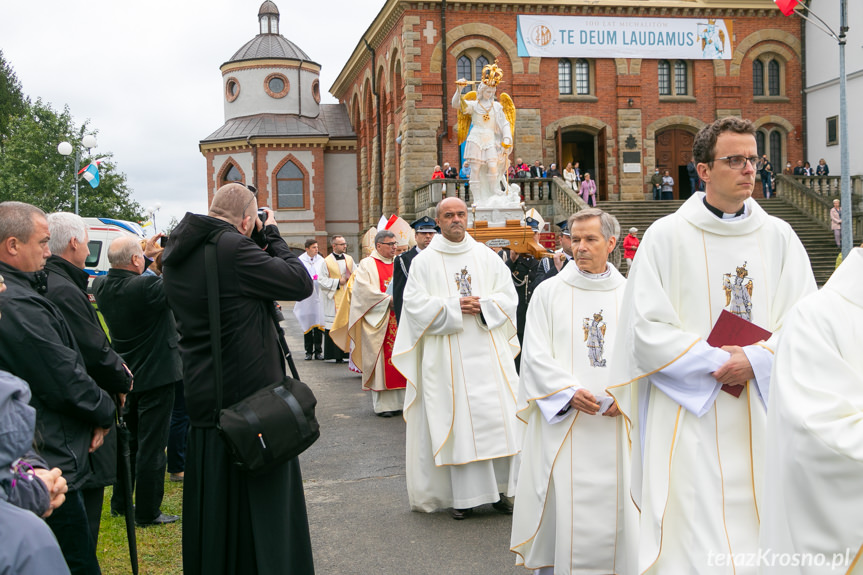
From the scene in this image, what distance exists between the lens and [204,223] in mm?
3957

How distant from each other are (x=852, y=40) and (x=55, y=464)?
3390cm

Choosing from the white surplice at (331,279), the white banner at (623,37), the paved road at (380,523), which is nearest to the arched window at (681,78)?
the white banner at (623,37)

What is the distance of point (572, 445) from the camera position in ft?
15.0

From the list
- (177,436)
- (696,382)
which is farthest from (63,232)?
(696,382)

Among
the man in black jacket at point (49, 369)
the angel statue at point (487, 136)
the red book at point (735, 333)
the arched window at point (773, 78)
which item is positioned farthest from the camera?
the arched window at point (773, 78)

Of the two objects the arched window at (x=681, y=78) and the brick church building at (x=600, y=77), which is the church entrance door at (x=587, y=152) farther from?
the arched window at (x=681, y=78)

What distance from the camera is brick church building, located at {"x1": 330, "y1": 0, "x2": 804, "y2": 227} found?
31406mm

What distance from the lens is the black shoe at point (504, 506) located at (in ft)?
20.4

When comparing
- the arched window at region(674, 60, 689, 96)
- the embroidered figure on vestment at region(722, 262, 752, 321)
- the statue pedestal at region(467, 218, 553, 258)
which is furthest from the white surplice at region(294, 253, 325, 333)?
the arched window at region(674, 60, 689, 96)

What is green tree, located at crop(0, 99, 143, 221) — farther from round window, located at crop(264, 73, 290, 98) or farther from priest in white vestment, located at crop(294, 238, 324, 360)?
priest in white vestment, located at crop(294, 238, 324, 360)

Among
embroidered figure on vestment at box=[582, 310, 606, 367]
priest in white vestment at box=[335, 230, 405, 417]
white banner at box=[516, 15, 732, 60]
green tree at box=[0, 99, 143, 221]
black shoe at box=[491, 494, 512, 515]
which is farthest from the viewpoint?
green tree at box=[0, 99, 143, 221]

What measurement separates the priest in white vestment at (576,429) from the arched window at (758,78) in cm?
3260

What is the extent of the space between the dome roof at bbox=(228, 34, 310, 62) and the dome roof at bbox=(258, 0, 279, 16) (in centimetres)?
176

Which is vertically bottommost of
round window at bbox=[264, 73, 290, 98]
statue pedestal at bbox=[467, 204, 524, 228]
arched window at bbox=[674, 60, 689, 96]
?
statue pedestal at bbox=[467, 204, 524, 228]
